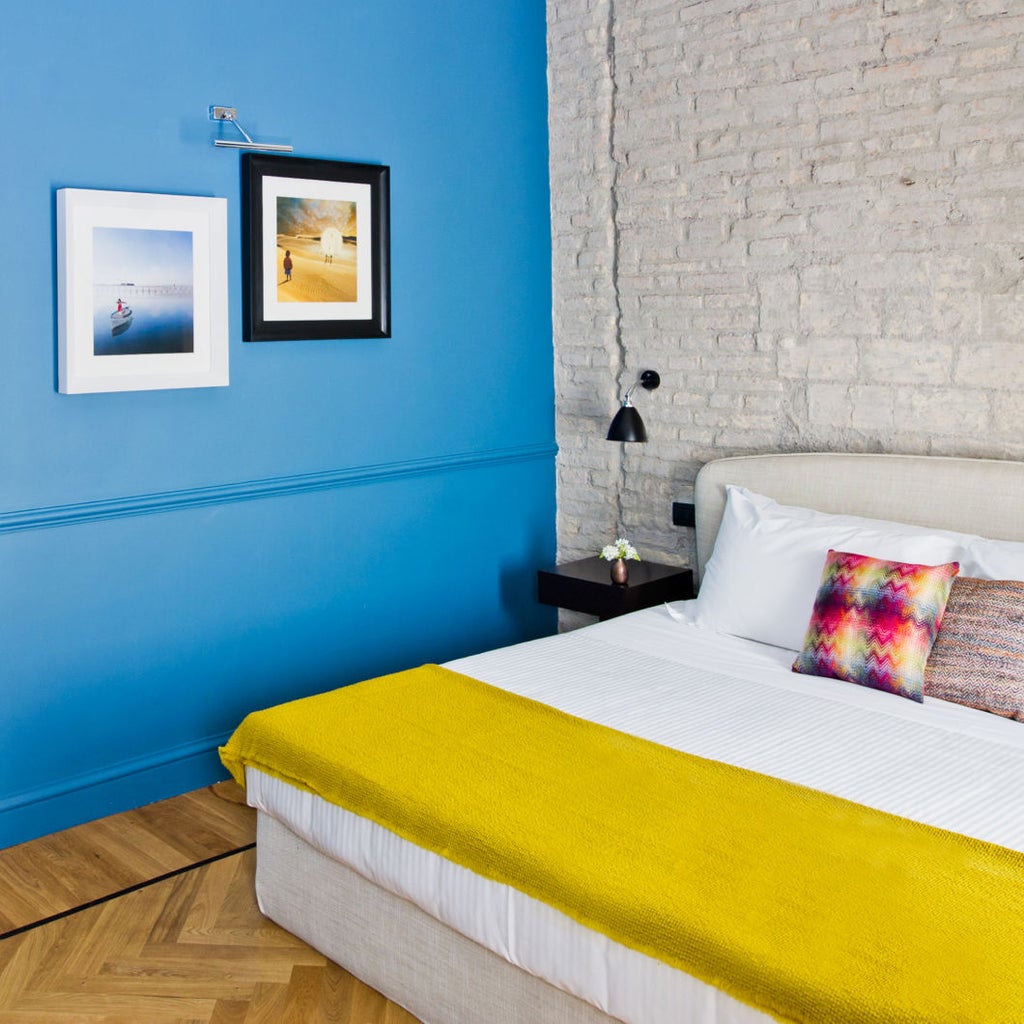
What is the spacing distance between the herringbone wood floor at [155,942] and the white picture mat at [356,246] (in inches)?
62.2

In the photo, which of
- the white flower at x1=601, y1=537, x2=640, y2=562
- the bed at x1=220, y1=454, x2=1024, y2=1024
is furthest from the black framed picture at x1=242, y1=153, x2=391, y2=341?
the bed at x1=220, y1=454, x2=1024, y2=1024

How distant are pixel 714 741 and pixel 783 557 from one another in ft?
3.11

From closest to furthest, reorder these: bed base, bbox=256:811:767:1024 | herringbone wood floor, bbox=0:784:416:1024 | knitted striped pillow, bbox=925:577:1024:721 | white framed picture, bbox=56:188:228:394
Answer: bed base, bbox=256:811:767:1024 → herringbone wood floor, bbox=0:784:416:1024 → knitted striped pillow, bbox=925:577:1024:721 → white framed picture, bbox=56:188:228:394

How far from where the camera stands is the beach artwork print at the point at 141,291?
3246 millimetres

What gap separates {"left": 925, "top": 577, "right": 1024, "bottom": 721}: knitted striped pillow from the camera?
2832 millimetres

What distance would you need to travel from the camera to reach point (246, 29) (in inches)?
140

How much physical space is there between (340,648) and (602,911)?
2179 mm

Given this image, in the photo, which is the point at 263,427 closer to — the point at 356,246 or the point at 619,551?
the point at 356,246

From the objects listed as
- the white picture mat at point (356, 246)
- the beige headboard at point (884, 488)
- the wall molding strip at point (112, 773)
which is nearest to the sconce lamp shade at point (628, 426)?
the beige headboard at point (884, 488)

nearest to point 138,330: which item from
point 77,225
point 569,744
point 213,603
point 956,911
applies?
point 77,225

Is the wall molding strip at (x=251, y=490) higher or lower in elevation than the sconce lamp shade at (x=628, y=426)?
lower

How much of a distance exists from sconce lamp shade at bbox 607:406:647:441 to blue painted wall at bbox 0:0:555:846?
575 millimetres

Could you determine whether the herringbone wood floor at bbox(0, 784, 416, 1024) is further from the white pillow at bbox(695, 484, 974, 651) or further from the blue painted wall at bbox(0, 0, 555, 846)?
the white pillow at bbox(695, 484, 974, 651)

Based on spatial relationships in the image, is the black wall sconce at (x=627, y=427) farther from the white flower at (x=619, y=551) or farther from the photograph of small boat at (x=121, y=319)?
the photograph of small boat at (x=121, y=319)
